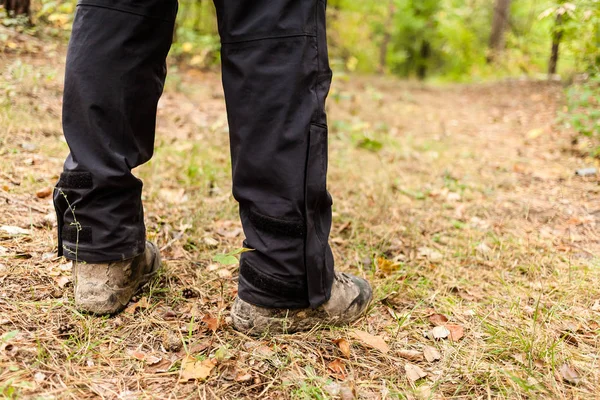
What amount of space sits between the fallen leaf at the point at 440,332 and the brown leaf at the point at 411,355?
0.44ft

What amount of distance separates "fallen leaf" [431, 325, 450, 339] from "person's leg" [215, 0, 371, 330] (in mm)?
438

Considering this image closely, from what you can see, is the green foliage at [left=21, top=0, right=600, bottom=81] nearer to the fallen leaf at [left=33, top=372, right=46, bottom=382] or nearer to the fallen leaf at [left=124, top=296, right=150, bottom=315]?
the fallen leaf at [left=124, top=296, right=150, bottom=315]

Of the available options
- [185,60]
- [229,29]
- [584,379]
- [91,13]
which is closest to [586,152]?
[584,379]

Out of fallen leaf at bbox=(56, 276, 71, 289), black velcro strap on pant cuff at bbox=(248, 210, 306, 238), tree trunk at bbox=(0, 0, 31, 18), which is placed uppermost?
tree trunk at bbox=(0, 0, 31, 18)

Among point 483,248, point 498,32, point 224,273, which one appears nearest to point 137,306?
point 224,273

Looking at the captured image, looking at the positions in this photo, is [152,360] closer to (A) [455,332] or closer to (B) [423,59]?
(A) [455,332]

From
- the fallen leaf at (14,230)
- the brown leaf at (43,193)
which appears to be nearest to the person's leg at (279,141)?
the fallen leaf at (14,230)

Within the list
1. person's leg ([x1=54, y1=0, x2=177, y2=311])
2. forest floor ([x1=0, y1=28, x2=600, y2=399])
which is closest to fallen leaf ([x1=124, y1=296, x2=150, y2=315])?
forest floor ([x1=0, y1=28, x2=600, y2=399])

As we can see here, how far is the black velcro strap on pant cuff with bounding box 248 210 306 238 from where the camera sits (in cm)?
139

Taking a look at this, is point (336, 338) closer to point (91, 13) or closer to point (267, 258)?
point (267, 258)

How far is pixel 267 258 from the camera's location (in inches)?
56.5

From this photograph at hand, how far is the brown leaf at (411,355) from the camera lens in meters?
1.48

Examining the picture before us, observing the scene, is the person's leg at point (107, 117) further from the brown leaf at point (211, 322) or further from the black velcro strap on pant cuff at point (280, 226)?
the black velcro strap on pant cuff at point (280, 226)

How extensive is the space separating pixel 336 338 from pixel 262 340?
0.25 metres
